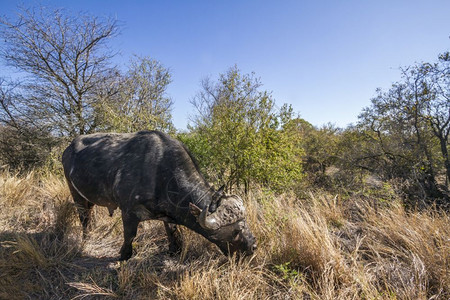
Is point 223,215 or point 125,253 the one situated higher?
point 223,215

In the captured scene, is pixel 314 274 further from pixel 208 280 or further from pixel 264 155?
pixel 264 155

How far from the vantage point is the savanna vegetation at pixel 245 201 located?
2605mm

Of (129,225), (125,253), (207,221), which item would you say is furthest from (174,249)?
(207,221)

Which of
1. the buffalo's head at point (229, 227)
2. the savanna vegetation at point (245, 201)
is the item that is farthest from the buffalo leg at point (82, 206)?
the buffalo's head at point (229, 227)

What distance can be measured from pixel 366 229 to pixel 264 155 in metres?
2.89

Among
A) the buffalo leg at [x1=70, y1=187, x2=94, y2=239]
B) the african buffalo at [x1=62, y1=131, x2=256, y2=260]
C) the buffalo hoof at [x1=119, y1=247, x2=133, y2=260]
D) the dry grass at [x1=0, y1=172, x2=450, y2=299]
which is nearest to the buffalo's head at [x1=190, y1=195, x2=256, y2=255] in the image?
the african buffalo at [x1=62, y1=131, x2=256, y2=260]

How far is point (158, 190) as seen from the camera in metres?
3.10

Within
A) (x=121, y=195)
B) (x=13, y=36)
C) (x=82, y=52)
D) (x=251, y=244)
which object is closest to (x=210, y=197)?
(x=251, y=244)

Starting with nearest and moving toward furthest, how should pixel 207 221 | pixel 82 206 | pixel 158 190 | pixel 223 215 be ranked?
pixel 207 221, pixel 223 215, pixel 158 190, pixel 82 206

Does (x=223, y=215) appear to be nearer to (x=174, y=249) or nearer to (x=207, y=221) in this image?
(x=207, y=221)

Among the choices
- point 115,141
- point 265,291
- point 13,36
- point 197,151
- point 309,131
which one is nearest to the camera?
point 265,291

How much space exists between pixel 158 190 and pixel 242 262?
1597 mm

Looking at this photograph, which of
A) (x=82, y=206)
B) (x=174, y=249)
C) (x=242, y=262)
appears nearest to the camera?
(x=242, y=262)

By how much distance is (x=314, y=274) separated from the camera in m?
2.75
